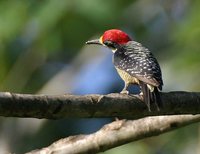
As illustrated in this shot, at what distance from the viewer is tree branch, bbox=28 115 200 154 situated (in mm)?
3826

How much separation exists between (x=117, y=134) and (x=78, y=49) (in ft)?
14.8

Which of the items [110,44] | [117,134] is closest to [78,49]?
[110,44]

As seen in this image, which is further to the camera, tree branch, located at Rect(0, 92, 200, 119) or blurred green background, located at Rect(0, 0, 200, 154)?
blurred green background, located at Rect(0, 0, 200, 154)

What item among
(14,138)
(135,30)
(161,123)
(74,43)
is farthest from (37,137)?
(161,123)

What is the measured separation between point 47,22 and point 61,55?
275 cm

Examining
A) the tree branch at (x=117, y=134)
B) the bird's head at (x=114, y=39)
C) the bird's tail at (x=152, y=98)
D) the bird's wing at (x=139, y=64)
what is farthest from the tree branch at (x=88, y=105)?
the bird's head at (x=114, y=39)

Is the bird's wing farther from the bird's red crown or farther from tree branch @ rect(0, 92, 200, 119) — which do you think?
tree branch @ rect(0, 92, 200, 119)

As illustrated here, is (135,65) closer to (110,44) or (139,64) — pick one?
(139,64)

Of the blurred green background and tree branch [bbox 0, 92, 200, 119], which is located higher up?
tree branch [bbox 0, 92, 200, 119]

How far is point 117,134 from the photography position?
3.93 metres

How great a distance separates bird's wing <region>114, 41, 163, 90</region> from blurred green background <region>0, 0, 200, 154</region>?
583 millimetres

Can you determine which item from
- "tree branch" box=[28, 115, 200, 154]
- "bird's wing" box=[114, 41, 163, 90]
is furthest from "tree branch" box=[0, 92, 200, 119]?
"bird's wing" box=[114, 41, 163, 90]

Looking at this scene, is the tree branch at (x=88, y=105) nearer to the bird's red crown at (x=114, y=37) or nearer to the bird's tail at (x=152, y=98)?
the bird's tail at (x=152, y=98)

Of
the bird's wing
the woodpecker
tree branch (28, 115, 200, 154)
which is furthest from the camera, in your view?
the bird's wing
